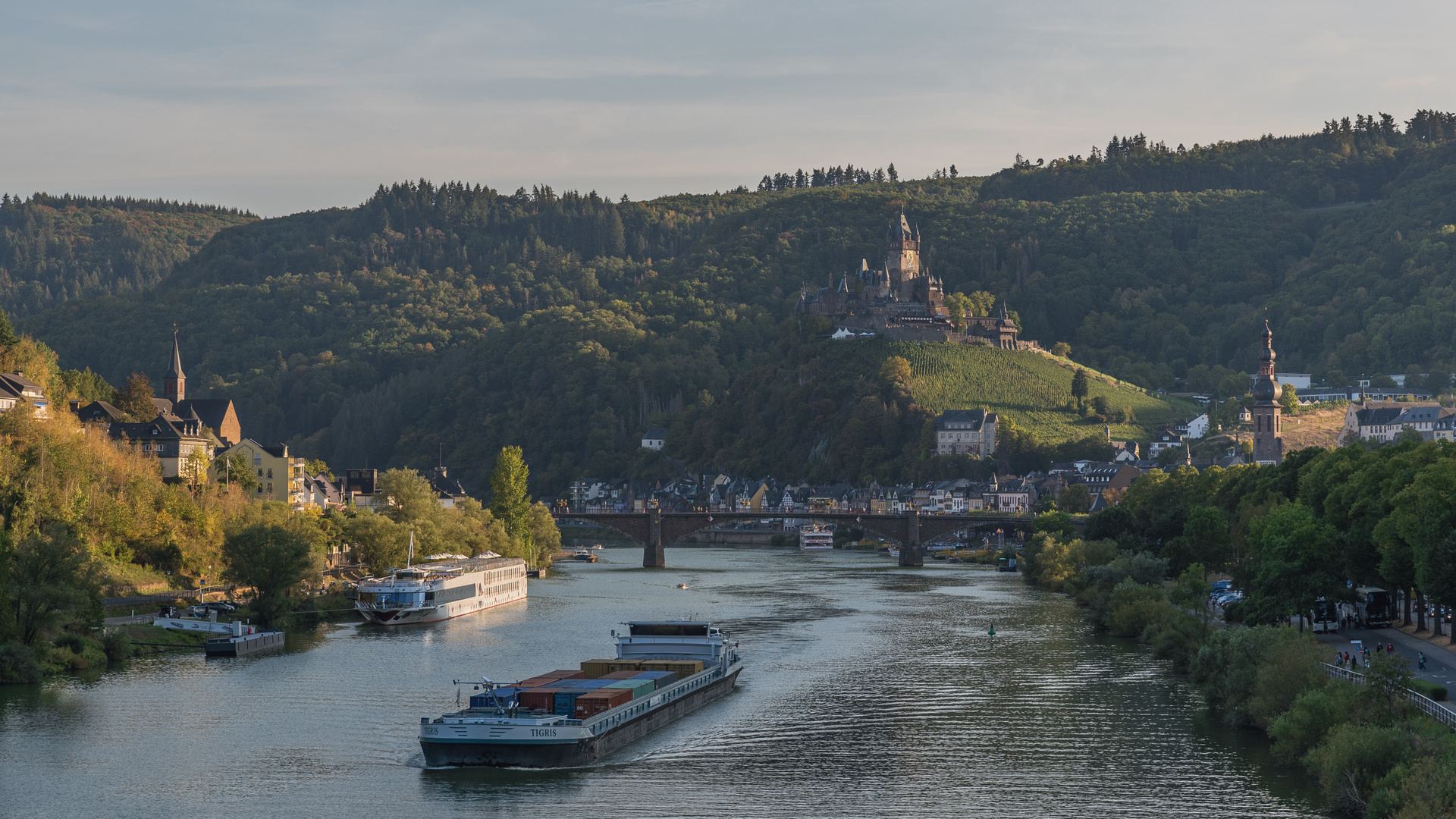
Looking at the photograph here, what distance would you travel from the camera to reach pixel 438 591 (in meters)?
91.3

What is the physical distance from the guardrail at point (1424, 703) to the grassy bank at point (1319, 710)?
24 centimetres

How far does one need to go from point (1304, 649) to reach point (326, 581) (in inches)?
2487

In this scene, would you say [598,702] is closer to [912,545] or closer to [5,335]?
[5,335]

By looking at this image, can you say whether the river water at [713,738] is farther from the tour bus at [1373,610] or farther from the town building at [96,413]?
the town building at [96,413]

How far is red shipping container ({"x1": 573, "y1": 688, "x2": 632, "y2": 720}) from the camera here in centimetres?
4809

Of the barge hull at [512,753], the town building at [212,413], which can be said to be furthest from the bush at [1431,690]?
the town building at [212,413]

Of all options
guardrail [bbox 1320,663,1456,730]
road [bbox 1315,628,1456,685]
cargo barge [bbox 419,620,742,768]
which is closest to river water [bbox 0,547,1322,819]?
cargo barge [bbox 419,620,742,768]

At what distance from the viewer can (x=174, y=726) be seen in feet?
168

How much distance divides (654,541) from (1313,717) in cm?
10842

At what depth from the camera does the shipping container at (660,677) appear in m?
56.1

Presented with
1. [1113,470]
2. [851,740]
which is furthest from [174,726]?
[1113,470]

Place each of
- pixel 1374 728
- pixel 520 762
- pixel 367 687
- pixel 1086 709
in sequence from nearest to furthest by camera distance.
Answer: pixel 1374 728 < pixel 520 762 < pixel 1086 709 < pixel 367 687

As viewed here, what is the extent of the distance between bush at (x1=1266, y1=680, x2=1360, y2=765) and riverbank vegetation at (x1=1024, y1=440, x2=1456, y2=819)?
0.04 metres

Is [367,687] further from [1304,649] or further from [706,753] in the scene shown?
[1304,649]
